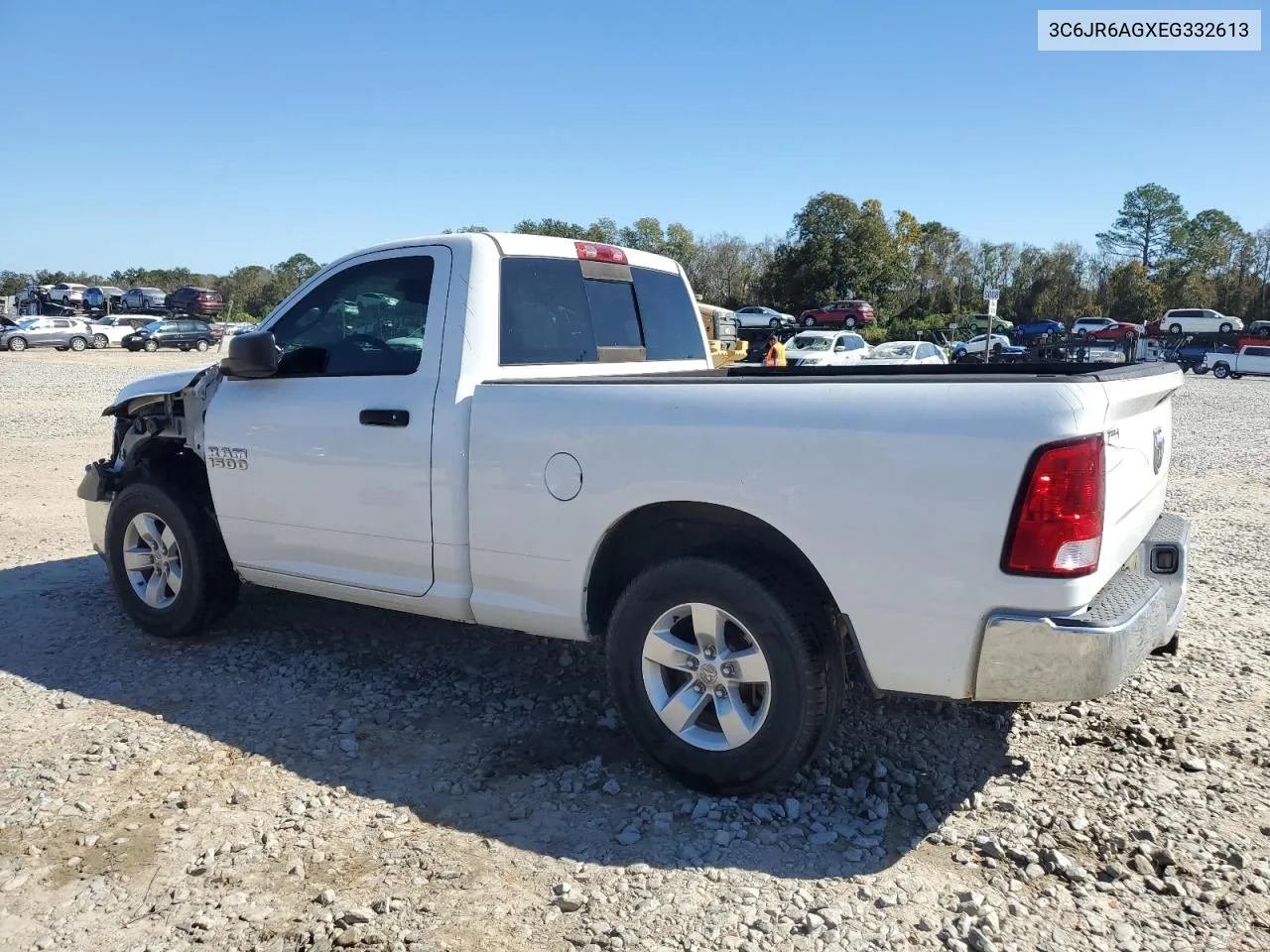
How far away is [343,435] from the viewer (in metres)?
4.21

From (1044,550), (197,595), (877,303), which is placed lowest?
(197,595)

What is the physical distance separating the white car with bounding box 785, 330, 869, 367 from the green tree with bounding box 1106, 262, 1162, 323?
1627 inches

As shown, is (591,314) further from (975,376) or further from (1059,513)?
(1059,513)

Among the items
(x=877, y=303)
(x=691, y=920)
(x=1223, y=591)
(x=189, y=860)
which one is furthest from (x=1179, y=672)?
(x=877, y=303)

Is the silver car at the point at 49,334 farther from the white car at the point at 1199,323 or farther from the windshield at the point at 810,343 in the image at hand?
the white car at the point at 1199,323

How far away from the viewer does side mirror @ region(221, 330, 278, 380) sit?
4.24 m

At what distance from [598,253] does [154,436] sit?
2646 millimetres

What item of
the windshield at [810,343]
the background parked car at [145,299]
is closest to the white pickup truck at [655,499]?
the windshield at [810,343]

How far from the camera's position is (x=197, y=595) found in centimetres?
490

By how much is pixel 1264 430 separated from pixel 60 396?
2490cm

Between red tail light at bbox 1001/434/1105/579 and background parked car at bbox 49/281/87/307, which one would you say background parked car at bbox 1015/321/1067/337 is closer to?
red tail light at bbox 1001/434/1105/579

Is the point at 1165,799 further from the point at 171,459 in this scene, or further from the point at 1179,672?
the point at 171,459

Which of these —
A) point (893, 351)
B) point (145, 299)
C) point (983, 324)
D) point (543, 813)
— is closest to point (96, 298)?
point (145, 299)

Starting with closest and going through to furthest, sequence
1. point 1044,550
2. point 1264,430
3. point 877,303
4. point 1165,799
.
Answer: point 1044,550, point 1165,799, point 1264,430, point 877,303
